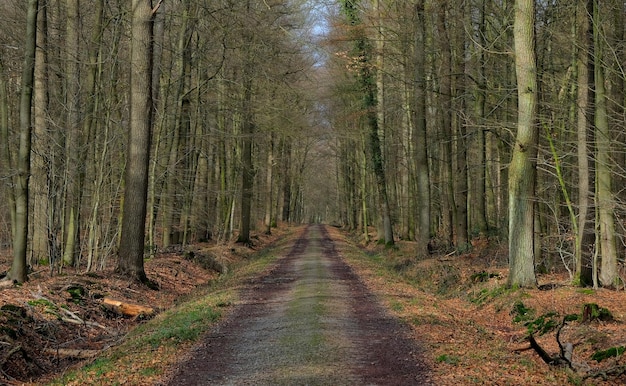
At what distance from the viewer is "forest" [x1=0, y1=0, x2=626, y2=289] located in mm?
12688

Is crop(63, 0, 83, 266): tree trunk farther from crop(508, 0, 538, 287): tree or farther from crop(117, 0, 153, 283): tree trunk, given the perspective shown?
crop(508, 0, 538, 287): tree

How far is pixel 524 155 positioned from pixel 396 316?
450 centimetres

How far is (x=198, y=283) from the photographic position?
1858 centimetres

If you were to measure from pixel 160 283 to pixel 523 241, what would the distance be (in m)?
9.22

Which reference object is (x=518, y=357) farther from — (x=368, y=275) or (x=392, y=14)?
(x=392, y=14)

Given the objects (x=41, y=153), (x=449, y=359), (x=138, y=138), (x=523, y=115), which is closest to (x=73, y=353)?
(x=449, y=359)

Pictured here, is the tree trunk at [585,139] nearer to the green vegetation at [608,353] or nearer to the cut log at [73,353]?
the green vegetation at [608,353]

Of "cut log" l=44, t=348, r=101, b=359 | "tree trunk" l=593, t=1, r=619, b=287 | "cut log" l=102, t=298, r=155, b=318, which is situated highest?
"tree trunk" l=593, t=1, r=619, b=287

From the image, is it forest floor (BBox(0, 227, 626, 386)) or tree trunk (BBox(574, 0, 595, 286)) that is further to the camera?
tree trunk (BBox(574, 0, 595, 286))

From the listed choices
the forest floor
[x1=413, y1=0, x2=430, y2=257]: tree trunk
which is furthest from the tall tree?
the forest floor

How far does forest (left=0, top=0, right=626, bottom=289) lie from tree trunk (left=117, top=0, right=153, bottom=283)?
0.11ft

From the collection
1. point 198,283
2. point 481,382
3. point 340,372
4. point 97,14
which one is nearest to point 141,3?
point 97,14

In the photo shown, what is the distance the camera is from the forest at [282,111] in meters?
12.7

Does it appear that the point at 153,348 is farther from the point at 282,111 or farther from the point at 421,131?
the point at 282,111
